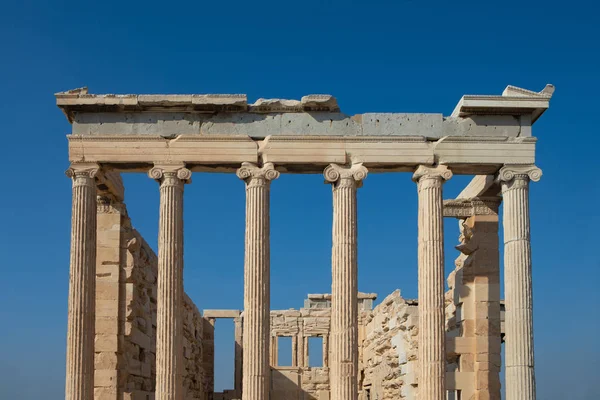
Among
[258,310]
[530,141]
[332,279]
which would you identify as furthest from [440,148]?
[258,310]

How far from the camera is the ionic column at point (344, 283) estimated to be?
24.6 metres

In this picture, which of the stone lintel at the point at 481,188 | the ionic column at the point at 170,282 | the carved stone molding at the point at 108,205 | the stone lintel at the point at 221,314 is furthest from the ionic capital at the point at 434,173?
the stone lintel at the point at 221,314

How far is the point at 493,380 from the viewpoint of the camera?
1145 inches

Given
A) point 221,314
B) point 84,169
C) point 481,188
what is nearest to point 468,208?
point 481,188

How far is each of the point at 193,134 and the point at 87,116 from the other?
277 cm

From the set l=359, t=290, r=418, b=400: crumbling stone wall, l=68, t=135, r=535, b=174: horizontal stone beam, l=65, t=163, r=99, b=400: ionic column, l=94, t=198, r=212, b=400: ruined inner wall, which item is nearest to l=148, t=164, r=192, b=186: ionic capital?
l=68, t=135, r=535, b=174: horizontal stone beam

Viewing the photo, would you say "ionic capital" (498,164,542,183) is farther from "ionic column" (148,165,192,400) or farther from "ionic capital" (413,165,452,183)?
→ "ionic column" (148,165,192,400)

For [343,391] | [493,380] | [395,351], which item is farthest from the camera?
[395,351]

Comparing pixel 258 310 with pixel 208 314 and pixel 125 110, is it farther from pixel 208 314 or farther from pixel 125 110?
pixel 208 314

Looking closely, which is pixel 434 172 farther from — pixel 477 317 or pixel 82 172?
pixel 82 172

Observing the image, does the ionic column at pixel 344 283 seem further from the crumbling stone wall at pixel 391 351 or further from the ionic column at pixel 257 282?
the crumbling stone wall at pixel 391 351

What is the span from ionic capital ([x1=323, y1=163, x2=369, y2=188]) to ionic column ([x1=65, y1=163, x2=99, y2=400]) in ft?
19.4

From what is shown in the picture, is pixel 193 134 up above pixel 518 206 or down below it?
above

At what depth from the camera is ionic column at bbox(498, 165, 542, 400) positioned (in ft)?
81.4
